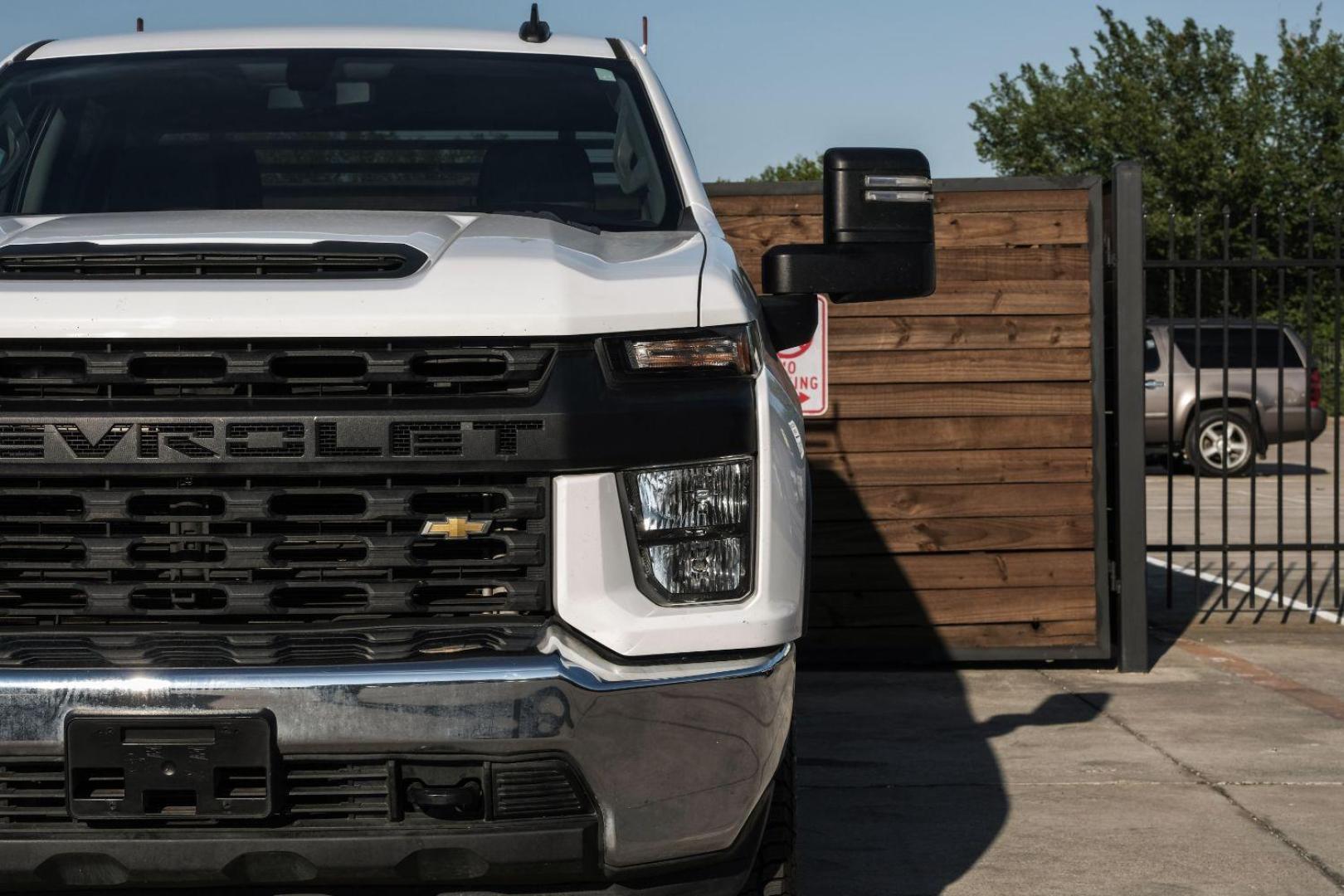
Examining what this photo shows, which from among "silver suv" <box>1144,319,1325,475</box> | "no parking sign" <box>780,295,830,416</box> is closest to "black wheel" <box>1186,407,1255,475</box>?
"silver suv" <box>1144,319,1325,475</box>

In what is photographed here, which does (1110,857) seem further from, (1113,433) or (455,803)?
(1113,433)

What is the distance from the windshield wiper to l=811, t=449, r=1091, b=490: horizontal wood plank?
12.7 feet

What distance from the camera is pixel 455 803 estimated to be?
2.86 m

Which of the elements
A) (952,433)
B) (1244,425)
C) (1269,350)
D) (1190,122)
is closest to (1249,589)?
(952,433)

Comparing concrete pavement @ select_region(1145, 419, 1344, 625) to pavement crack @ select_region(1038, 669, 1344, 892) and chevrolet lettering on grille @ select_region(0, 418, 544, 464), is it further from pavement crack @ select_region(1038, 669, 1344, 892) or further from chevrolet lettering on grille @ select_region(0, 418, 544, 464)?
chevrolet lettering on grille @ select_region(0, 418, 544, 464)

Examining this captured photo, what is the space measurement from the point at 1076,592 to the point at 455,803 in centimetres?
547

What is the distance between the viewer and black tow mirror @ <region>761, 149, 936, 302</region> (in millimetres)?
3541

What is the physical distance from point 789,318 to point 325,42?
183 cm

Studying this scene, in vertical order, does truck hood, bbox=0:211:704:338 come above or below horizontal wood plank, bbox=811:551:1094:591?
above

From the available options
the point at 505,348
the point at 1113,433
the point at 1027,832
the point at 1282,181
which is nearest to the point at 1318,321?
the point at 1282,181

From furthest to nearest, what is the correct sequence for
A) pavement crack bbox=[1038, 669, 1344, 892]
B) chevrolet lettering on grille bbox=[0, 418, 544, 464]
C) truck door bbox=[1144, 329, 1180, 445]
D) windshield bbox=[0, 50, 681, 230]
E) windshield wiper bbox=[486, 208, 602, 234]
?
truck door bbox=[1144, 329, 1180, 445]
pavement crack bbox=[1038, 669, 1344, 892]
windshield bbox=[0, 50, 681, 230]
windshield wiper bbox=[486, 208, 602, 234]
chevrolet lettering on grille bbox=[0, 418, 544, 464]

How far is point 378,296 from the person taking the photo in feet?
9.77

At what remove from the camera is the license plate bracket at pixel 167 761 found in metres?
2.78

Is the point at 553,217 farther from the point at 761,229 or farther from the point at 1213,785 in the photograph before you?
the point at 761,229
